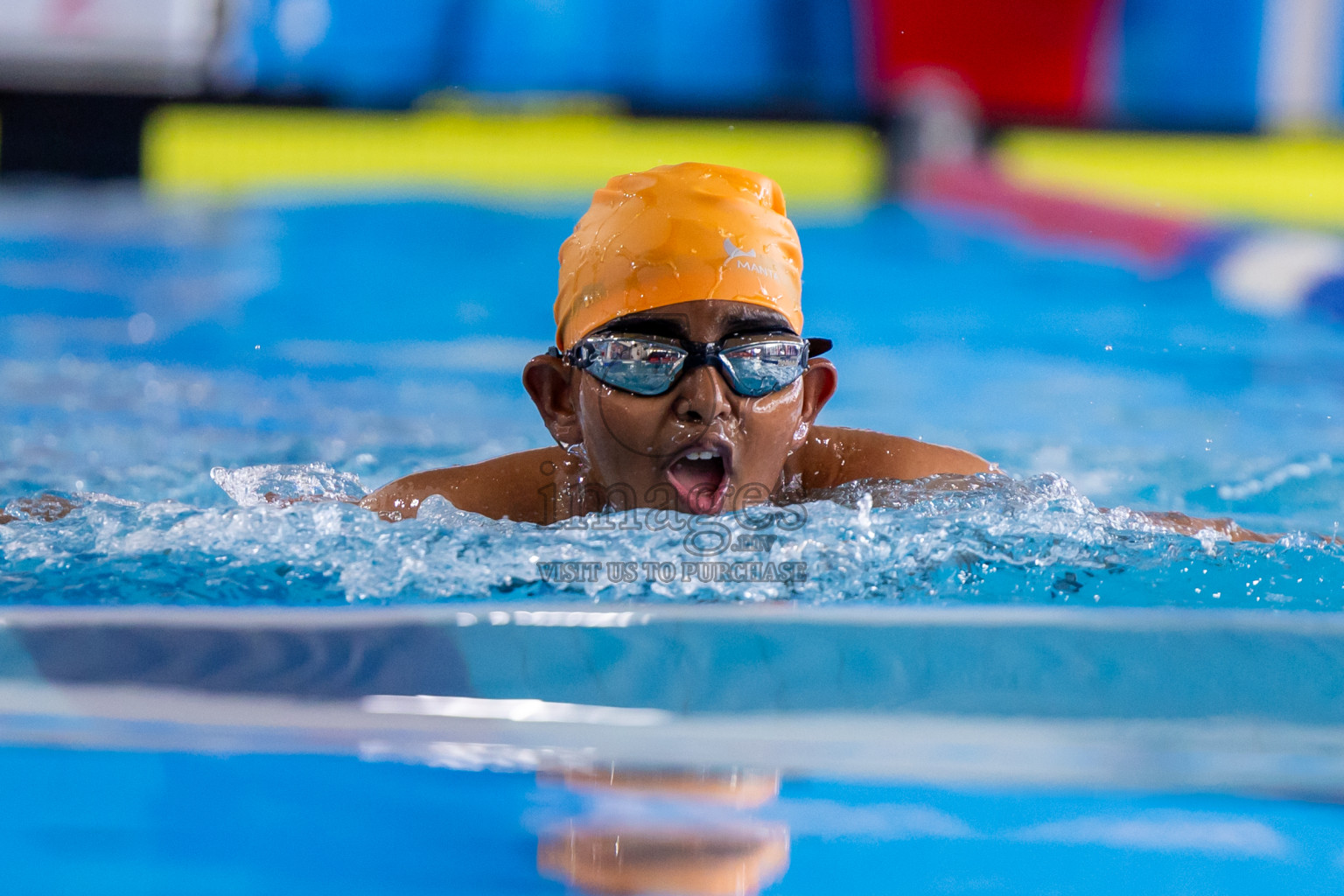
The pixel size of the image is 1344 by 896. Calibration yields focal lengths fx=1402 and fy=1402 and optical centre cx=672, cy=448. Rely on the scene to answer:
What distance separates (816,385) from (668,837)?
1.20 m

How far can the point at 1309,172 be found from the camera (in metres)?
9.86

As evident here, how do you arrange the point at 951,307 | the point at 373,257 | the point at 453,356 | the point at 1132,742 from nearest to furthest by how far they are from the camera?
1. the point at 1132,742
2. the point at 453,356
3. the point at 951,307
4. the point at 373,257

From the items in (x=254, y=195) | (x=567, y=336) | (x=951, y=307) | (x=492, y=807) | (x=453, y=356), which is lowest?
(x=492, y=807)

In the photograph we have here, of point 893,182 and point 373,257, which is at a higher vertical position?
point 893,182

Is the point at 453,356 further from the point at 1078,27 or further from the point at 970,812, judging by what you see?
the point at 1078,27

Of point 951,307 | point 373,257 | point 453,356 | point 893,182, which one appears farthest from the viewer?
point 893,182

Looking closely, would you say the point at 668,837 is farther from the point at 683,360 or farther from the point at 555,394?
the point at 555,394

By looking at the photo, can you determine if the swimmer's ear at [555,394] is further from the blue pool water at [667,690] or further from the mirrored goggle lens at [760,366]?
the mirrored goggle lens at [760,366]

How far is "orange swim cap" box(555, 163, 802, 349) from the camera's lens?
2268 mm

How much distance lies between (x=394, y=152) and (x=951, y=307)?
5253 mm

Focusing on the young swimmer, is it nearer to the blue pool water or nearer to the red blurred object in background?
the blue pool water

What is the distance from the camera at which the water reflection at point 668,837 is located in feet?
4.32

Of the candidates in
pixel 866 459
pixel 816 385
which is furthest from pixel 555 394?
pixel 866 459

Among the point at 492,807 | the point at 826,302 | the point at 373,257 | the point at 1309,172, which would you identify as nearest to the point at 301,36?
the point at 373,257
